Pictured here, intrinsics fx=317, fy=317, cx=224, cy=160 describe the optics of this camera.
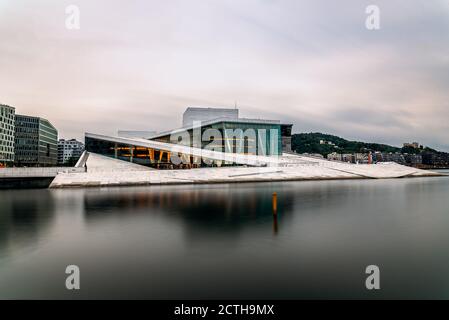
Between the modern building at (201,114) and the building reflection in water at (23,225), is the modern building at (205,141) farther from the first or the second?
the building reflection in water at (23,225)

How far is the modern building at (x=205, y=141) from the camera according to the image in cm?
5241

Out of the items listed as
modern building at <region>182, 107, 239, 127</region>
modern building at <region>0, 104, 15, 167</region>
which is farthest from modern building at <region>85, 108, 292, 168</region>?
modern building at <region>0, 104, 15, 167</region>

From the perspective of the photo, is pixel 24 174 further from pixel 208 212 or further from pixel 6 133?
pixel 6 133

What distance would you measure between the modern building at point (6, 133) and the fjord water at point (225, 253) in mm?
106792

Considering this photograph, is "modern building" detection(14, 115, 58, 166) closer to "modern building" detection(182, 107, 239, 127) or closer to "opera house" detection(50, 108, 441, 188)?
"modern building" detection(182, 107, 239, 127)

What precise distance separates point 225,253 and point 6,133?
124 m

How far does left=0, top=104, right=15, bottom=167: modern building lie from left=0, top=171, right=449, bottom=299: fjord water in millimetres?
106792

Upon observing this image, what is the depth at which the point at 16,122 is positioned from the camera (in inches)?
4830

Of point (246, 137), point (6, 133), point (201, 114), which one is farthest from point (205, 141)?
point (6, 133)

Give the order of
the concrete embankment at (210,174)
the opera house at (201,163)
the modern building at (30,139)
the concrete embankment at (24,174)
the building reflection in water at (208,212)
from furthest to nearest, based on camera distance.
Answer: the modern building at (30,139), the concrete embankment at (24,174), the opera house at (201,163), the concrete embankment at (210,174), the building reflection in water at (208,212)

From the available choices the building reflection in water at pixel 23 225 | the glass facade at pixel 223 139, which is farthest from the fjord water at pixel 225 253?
the glass facade at pixel 223 139
